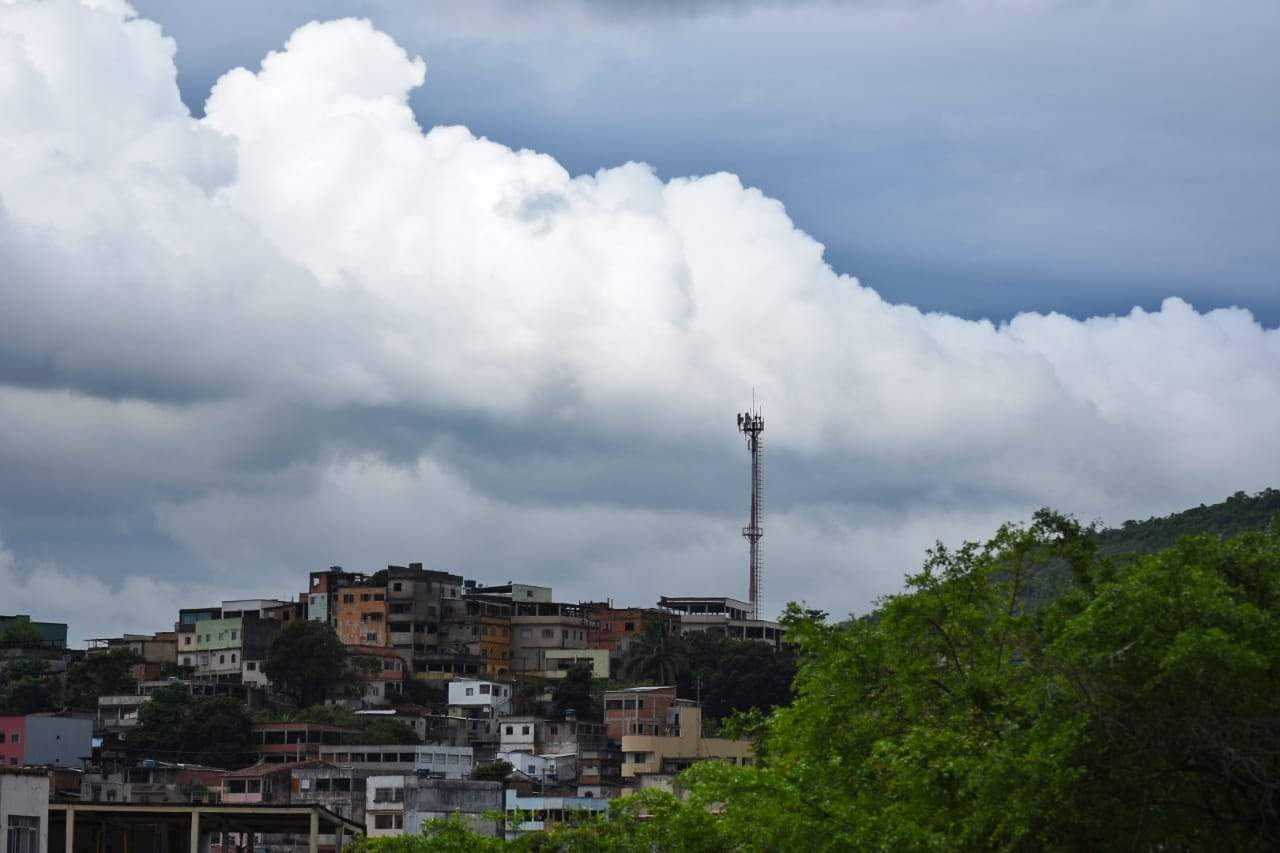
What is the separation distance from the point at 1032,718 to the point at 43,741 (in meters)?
78.5

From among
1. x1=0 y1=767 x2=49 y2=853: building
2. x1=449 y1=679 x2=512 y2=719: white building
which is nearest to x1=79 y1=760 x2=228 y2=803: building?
x1=449 y1=679 x2=512 y2=719: white building

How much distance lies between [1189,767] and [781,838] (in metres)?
8.87

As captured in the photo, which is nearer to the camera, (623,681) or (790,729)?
(790,729)

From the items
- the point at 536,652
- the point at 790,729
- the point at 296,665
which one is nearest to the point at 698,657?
the point at 536,652

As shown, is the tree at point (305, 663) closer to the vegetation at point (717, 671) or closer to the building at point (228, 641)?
the building at point (228, 641)

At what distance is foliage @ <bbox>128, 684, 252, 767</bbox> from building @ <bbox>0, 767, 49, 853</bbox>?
6907 centimetres

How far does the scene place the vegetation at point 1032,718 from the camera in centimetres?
2802

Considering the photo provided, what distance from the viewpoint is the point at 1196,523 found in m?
128

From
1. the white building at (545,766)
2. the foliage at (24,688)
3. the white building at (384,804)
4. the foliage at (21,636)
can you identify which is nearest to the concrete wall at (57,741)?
the white building at (384,804)

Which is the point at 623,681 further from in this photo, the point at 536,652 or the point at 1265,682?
the point at 1265,682

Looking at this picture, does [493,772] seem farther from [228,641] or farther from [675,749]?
[228,641]

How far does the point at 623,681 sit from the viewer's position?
13100 cm

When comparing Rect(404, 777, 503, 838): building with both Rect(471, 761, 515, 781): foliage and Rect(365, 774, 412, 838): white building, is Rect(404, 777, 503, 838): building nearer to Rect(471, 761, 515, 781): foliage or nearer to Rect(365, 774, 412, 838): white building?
Rect(365, 774, 412, 838): white building

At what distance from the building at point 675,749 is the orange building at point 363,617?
32098mm
